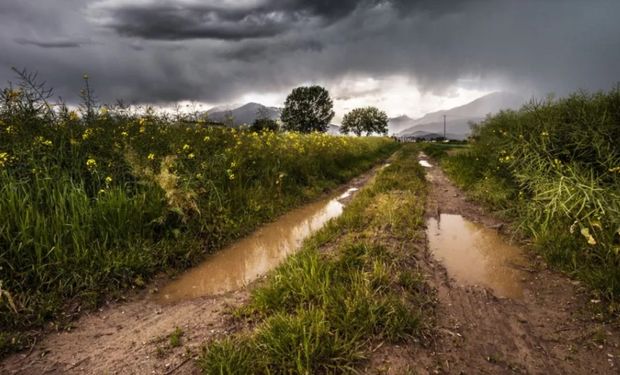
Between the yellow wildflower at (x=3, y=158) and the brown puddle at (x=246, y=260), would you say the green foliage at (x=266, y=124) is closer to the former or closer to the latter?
the brown puddle at (x=246, y=260)

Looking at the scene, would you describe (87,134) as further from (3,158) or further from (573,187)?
(573,187)

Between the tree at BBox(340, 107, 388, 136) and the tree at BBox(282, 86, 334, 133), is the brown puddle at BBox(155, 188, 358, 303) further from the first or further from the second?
the tree at BBox(340, 107, 388, 136)

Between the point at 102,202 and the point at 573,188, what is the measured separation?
690 cm

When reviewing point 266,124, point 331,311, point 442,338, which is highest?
point 266,124

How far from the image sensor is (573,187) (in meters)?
5.07

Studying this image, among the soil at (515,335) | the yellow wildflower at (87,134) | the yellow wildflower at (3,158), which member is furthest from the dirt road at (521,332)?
the yellow wildflower at (87,134)

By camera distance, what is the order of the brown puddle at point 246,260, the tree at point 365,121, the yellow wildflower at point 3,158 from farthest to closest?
1. the tree at point 365,121
2. the yellow wildflower at point 3,158
3. the brown puddle at point 246,260

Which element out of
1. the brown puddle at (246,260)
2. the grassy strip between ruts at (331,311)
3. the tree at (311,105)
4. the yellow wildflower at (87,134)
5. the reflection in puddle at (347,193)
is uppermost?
the tree at (311,105)

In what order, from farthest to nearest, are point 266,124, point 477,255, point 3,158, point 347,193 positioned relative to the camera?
point 266,124 < point 347,193 < point 477,255 < point 3,158

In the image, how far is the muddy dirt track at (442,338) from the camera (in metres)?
2.96

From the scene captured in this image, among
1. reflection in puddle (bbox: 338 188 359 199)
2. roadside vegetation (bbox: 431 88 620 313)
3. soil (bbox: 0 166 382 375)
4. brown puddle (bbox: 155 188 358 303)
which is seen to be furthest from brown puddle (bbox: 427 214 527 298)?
reflection in puddle (bbox: 338 188 359 199)

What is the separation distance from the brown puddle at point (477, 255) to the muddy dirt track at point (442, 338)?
0.76 ft

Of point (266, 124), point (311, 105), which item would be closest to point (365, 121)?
point (311, 105)

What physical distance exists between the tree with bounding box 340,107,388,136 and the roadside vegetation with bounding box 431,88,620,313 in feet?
303
